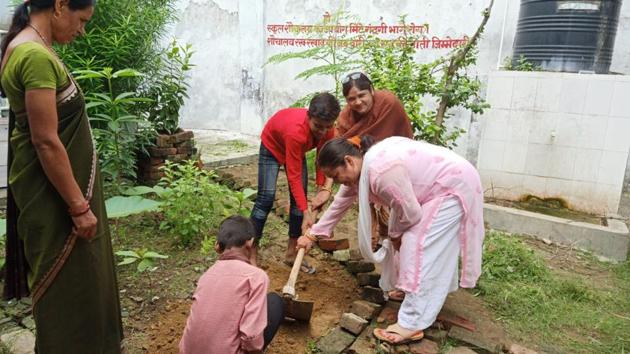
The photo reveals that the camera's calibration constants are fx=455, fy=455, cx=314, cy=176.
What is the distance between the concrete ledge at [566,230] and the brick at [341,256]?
189 centimetres

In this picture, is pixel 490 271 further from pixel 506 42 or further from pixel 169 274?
pixel 506 42

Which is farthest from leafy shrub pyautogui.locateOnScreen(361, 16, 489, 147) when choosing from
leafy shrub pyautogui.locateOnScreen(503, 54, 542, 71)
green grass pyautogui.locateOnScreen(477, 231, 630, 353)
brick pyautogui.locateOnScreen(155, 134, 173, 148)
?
brick pyautogui.locateOnScreen(155, 134, 173, 148)

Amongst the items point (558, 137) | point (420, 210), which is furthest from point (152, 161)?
point (558, 137)

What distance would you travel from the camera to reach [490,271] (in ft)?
11.6

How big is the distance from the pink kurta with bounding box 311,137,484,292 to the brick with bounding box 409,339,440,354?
12.5 inches

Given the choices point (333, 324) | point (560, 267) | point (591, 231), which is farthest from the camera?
point (591, 231)

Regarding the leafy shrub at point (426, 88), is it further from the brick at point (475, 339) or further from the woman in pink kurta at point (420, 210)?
the brick at point (475, 339)

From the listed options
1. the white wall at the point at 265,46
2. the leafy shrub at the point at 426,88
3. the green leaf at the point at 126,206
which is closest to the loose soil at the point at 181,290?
the green leaf at the point at 126,206

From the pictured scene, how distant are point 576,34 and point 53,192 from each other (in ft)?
17.3

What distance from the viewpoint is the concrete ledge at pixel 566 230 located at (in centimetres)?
426

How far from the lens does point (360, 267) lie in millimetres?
3316

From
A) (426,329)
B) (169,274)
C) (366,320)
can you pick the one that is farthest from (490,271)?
(169,274)

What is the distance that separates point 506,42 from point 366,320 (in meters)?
5.00

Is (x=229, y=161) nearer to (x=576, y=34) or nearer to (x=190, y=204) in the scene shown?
(x=190, y=204)
